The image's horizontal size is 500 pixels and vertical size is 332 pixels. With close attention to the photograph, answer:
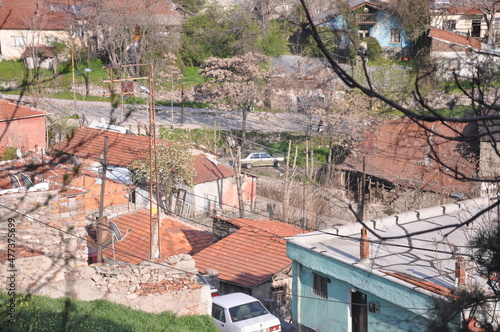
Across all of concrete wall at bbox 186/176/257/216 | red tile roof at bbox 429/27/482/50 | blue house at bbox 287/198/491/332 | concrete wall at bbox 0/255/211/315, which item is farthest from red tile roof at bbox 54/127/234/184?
concrete wall at bbox 0/255/211/315

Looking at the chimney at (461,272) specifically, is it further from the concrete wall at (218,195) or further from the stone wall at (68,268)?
the concrete wall at (218,195)

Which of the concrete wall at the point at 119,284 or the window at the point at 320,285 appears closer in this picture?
the concrete wall at the point at 119,284

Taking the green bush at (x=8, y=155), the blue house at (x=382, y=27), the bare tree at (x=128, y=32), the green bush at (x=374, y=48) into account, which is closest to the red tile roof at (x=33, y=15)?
the bare tree at (x=128, y=32)

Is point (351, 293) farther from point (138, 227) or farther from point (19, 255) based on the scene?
point (138, 227)

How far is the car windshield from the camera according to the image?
1129 cm

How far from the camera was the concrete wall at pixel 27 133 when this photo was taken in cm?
2102

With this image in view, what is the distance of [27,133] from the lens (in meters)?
21.6

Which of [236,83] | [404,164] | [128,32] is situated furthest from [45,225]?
[128,32]

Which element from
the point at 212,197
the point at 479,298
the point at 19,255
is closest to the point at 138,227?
the point at 212,197

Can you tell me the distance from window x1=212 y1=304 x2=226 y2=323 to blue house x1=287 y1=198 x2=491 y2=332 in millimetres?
1501

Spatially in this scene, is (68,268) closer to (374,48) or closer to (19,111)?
(19,111)

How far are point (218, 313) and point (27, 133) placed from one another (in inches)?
507

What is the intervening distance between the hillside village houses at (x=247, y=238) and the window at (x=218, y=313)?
55 cm

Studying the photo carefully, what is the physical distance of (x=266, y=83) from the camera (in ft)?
96.9
